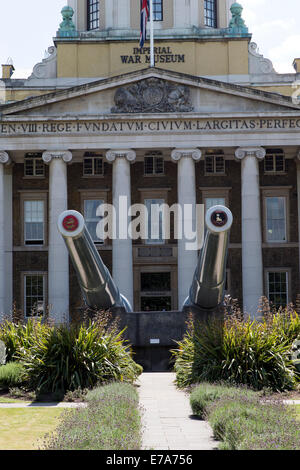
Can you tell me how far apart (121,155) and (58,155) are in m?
3.04

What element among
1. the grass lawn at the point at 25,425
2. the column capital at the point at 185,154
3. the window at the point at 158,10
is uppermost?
the window at the point at 158,10

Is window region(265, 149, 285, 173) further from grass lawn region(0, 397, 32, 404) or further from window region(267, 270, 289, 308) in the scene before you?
grass lawn region(0, 397, 32, 404)

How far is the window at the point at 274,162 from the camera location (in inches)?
1645

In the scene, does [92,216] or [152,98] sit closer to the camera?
[152,98]

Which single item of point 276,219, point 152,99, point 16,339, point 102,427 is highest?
point 152,99

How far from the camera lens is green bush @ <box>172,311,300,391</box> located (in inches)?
699

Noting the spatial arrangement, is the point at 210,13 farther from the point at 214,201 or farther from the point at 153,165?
the point at 214,201

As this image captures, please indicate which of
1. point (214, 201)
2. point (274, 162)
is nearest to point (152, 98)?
point (214, 201)

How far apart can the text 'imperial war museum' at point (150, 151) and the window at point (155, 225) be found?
82 mm

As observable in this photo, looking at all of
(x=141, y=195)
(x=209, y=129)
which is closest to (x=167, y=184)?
(x=141, y=195)

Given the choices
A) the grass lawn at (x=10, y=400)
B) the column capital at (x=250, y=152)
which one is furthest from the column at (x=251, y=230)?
the grass lawn at (x=10, y=400)

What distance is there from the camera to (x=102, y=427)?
10523mm

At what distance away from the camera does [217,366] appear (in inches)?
705

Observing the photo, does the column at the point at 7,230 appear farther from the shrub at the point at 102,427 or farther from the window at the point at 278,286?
the shrub at the point at 102,427
